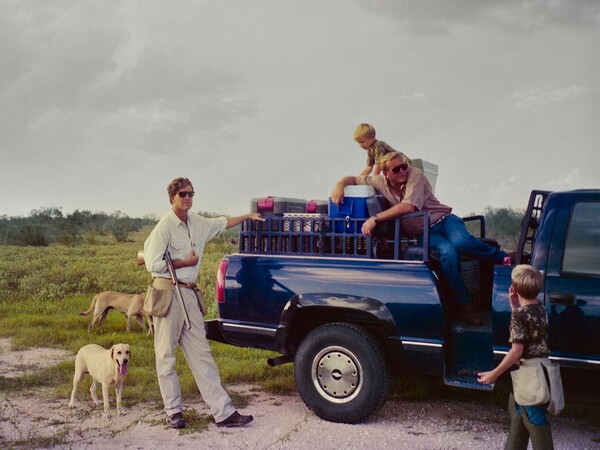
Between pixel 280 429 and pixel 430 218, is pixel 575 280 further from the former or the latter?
pixel 280 429

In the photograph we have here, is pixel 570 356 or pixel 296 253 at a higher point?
pixel 296 253

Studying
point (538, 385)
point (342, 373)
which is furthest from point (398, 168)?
point (538, 385)

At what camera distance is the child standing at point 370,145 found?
7066 mm

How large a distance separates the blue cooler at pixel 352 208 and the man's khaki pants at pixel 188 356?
1.40m

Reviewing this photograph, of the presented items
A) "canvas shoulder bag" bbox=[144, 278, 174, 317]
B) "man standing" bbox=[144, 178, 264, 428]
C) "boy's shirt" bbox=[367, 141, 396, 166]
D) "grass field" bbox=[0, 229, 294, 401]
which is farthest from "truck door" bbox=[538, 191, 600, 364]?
"grass field" bbox=[0, 229, 294, 401]

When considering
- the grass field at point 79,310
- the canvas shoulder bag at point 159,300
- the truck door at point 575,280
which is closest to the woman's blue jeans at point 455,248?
the truck door at point 575,280

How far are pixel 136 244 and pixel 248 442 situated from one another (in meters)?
24.1

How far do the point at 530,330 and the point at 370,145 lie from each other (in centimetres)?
323

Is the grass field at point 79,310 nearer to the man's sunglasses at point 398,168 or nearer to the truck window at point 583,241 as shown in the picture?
the man's sunglasses at point 398,168

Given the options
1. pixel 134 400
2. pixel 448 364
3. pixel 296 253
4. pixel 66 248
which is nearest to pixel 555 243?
pixel 448 364

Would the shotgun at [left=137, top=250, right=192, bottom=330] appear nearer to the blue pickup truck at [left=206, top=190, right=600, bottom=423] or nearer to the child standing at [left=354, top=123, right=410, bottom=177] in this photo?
the blue pickup truck at [left=206, top=190, right=600, bottom=423]

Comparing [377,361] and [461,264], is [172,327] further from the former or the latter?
[461,264]

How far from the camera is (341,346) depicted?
6.09 m

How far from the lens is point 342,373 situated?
6.11 m
